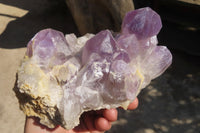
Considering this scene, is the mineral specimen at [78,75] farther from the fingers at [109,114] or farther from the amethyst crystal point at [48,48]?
the fingers at [109,114]

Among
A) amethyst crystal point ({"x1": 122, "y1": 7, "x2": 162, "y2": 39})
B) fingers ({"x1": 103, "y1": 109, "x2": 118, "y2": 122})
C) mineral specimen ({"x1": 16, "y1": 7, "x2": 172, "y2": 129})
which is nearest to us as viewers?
mineral specimen ({"x1": 16, "y1": 7, "x2": 172, "y2": 129})

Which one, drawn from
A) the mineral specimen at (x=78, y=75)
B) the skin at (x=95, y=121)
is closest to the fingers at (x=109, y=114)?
the skin at (x=95, y=121)

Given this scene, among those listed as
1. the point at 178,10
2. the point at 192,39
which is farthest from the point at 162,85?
the point at 178,10

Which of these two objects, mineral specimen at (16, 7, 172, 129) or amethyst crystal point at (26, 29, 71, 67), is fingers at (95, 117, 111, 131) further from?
amethyst crystal point at (26, 29, 71, 67)

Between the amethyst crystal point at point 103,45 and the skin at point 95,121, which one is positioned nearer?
the amethyst crystal point at point 103,45

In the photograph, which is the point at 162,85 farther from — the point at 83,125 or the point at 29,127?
the point at 29,127

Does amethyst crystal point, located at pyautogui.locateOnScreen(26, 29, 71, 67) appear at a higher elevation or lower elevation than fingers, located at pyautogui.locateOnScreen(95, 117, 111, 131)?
higher

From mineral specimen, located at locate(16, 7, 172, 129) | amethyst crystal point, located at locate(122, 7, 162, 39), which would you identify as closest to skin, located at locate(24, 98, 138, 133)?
mineral specimen, located at locate(16, 7, 172, 129)

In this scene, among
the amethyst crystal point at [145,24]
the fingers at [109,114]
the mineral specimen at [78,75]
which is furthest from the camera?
the fingers at [109,114]
